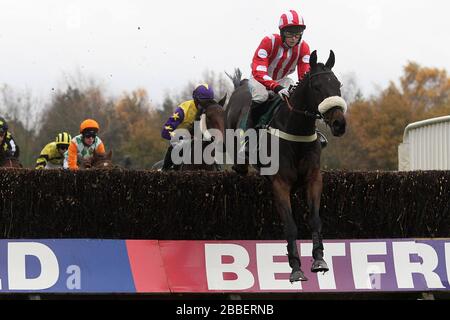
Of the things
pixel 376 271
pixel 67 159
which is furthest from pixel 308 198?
pixel 67 159

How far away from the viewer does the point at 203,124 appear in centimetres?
998

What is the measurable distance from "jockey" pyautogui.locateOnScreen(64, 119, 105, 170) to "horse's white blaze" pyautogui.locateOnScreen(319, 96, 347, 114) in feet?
15.8

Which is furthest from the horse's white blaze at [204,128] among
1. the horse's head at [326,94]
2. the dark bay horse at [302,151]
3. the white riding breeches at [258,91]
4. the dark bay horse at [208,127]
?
the horse's head at [326,94]

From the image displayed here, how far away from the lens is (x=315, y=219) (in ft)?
23.9

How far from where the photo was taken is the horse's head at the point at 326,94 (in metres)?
6.66

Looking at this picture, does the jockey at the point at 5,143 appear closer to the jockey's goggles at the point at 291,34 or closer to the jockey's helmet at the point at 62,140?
the jockey's helmet at the point at 62,140

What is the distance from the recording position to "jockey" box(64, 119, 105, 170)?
1083 cm

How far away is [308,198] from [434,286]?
1951 millimetres

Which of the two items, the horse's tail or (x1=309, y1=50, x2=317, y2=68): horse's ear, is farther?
the horse's tail

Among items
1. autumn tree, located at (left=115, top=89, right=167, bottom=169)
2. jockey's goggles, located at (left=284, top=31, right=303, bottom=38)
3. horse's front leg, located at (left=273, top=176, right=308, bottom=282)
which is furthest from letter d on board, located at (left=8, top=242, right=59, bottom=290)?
autumn tree, located at (left=115, top=89, right=167, bottom=169)

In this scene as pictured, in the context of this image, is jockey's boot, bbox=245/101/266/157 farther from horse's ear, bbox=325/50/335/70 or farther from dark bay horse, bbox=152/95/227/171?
dark bay horse, bbox=152/95/227/171

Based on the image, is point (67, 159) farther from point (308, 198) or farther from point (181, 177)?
point (308, 198)

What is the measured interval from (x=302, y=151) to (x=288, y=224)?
2.45 feet

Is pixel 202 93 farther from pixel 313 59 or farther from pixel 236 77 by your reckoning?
Result: pixel 313 59
